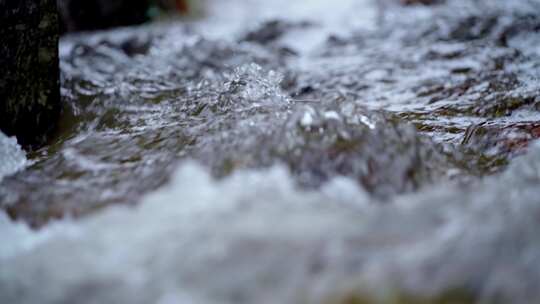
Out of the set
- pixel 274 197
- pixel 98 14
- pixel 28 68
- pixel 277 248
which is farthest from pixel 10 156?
pixel 98 14

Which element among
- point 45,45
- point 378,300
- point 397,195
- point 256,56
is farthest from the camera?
point 256,56

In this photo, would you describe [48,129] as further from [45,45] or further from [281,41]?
[281,41]

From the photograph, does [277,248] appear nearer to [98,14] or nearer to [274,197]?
[274,197]

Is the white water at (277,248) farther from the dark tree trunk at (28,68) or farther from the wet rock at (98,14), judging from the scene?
the wet rock at (98,14)

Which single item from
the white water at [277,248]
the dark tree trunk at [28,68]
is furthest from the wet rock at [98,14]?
the white water at [277,248]

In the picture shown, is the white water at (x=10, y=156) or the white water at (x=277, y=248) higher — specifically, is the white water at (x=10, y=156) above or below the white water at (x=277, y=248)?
above

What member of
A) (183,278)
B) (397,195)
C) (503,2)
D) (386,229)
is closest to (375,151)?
(397,195)
